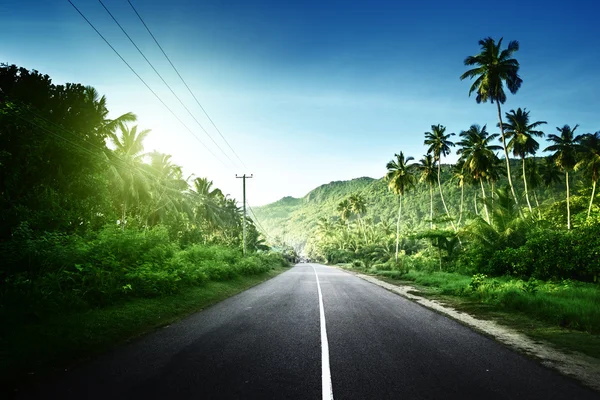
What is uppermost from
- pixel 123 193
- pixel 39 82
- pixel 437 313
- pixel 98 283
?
pixel 39 82

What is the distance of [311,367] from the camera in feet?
16.0

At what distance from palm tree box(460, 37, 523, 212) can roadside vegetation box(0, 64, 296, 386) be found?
27456 millimetres

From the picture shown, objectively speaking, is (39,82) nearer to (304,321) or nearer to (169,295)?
(169,295)

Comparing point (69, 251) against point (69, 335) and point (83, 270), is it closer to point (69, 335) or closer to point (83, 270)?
point (83, 270)

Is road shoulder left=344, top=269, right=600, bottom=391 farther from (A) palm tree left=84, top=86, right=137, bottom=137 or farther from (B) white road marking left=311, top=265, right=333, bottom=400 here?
(A) palm tree left=84, top=86, right=137, bottom=137

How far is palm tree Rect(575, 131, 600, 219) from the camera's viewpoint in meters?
34.6

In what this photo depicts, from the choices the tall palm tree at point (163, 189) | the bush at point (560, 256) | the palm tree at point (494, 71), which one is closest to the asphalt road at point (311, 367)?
the bush at point (560, 256)

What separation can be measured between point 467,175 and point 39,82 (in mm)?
42533

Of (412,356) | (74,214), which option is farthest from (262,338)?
(74,214)

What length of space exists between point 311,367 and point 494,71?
32530 millimetres

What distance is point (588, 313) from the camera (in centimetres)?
781

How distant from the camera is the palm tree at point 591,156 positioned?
3458cm

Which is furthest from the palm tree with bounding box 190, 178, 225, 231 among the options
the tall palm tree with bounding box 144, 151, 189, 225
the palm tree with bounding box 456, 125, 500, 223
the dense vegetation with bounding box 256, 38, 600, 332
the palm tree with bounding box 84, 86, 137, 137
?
the palm tree with bounding box 456, 125, 500, 223

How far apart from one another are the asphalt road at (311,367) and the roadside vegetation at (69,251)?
3.94ft
